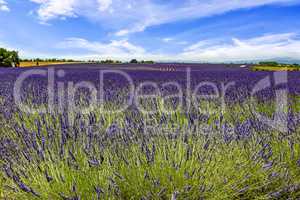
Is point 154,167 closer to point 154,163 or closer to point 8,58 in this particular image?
point 154,163

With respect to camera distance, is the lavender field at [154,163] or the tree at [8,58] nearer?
the lavender field at [154,163]

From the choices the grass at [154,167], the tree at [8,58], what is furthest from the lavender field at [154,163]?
the tree at [8,58]

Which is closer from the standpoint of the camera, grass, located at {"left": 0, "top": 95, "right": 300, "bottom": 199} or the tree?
grass, located at {"left": 0, "top": 95, "right": 300, "bottom": 199}

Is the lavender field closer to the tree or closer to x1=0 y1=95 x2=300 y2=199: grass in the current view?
x1=0 y1=95 x2=300 y2=199: grass

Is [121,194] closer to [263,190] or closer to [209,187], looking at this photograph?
[209,187]

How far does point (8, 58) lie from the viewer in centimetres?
2062

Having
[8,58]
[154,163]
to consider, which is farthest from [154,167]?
[8,58]

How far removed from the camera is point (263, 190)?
1.98 m

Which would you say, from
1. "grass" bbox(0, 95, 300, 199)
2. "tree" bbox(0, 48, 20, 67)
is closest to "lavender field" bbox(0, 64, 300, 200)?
"grass" bbox(0, 95, 300, 199)

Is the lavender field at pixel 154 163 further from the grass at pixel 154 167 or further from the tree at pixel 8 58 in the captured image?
the tree at pixel 8 58

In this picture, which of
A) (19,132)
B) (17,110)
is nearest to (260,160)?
(19,132)

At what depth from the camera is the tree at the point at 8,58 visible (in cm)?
2045

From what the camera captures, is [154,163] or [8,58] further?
[8,58]

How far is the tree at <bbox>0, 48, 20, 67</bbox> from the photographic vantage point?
805 inches
